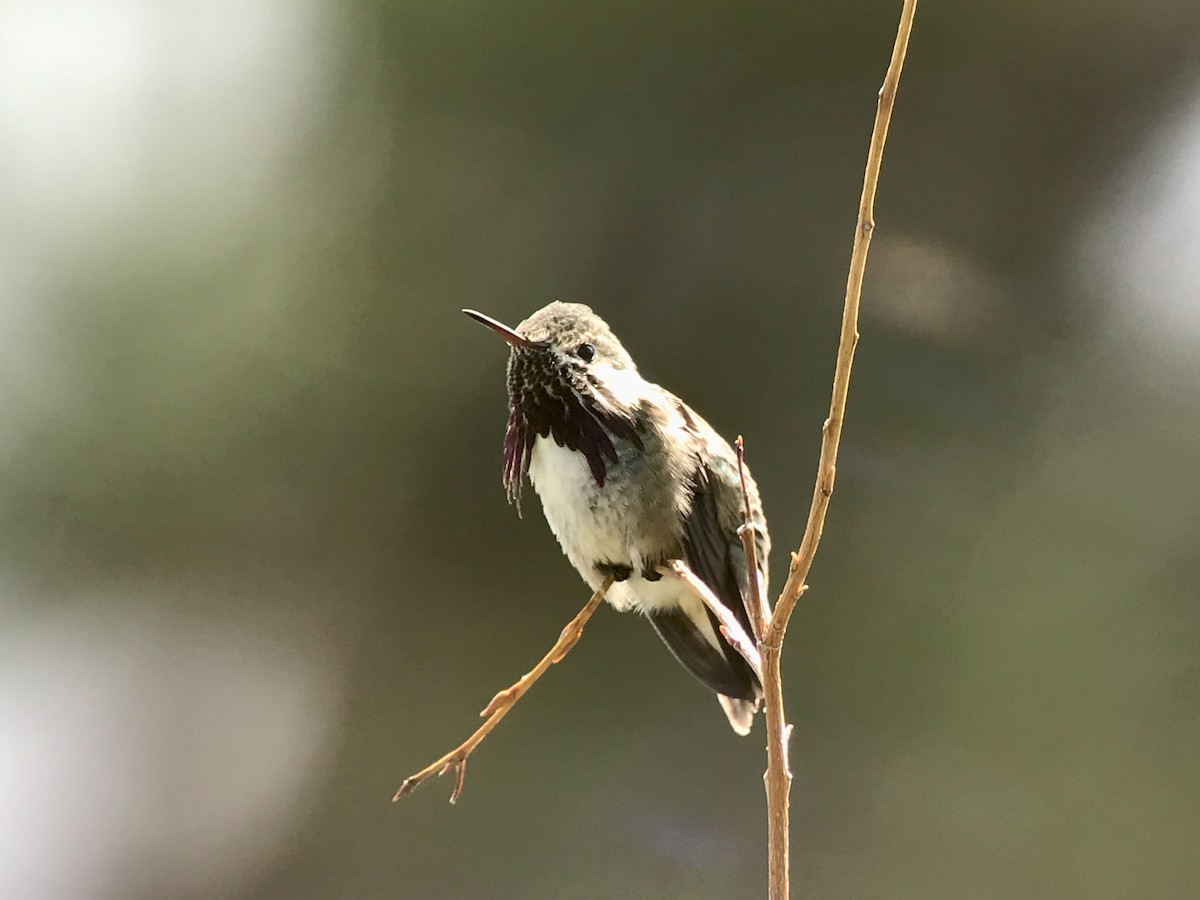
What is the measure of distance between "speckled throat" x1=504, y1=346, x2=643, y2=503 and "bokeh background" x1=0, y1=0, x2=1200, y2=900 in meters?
0.39

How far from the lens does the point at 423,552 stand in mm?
1418

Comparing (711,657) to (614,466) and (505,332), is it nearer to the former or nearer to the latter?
(614,466)

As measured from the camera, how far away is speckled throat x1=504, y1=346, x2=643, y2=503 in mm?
1020

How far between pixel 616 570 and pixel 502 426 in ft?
1.54

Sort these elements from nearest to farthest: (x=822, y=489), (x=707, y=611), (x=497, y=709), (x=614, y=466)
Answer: (x=822, y=489) < (x=497, y=709) < (x=614, y=466) < (x=707, y=611)

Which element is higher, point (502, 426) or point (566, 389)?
point (566, 389)

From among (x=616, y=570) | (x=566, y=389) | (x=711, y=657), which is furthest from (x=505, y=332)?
(x=711, y=657)

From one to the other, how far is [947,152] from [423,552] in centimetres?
122

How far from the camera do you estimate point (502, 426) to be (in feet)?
4.73

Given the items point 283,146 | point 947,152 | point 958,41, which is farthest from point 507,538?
point 958,41

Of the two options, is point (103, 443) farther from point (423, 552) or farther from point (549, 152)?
point (549, 152)

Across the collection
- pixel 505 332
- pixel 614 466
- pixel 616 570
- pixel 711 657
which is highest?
pixel 505 332

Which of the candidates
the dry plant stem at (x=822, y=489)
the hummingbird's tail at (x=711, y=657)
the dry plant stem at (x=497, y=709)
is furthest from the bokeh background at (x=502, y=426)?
the dry plant stem at (x=822, y=489)

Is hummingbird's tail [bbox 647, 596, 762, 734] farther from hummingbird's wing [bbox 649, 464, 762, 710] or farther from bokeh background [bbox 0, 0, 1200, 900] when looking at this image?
bokeh background [bbox 0, 0, 1200, 900]
